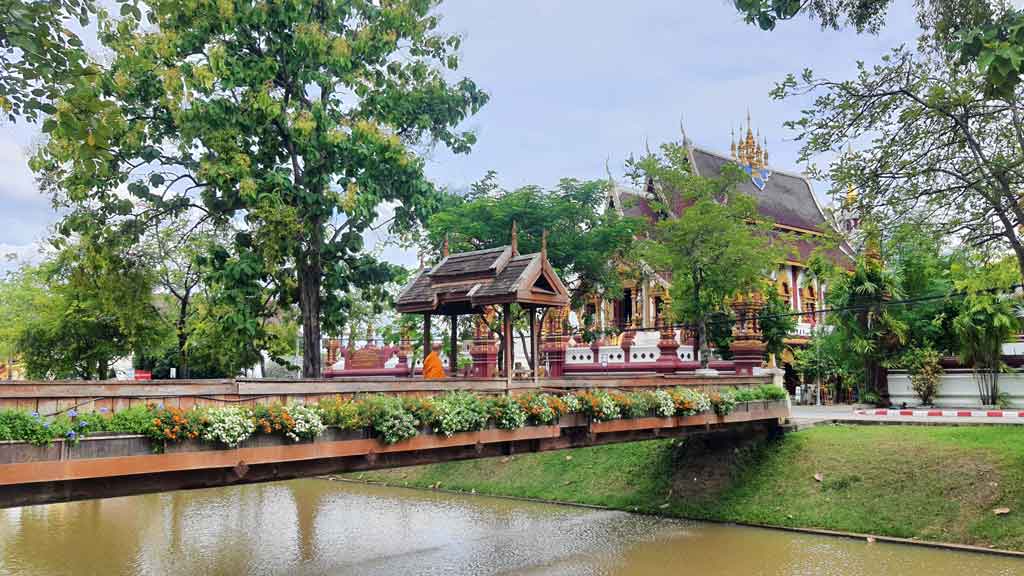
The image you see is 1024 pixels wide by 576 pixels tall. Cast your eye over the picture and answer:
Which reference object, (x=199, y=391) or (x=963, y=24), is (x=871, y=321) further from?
(x=199, y=391)

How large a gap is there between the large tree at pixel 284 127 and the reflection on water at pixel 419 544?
13.5 ft

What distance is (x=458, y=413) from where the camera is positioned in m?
11.0

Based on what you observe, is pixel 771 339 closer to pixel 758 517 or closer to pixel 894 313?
pixel 894 313

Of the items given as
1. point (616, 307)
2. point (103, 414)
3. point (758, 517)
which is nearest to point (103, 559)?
point (103, 414)

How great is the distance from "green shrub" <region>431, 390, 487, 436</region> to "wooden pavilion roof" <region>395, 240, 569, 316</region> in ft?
6.46

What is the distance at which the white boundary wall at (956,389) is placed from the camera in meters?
21.5

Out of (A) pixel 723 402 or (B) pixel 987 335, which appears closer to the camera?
(A) pixel 723 402

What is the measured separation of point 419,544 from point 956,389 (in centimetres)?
1541

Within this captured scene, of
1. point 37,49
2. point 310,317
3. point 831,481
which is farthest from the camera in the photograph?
point 310,317

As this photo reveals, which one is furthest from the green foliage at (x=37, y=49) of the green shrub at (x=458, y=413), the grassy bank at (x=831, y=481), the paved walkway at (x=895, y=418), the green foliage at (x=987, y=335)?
the green foliage at (x=987, y=335)

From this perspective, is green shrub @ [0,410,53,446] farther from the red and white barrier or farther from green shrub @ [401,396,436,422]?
the red and white barrier

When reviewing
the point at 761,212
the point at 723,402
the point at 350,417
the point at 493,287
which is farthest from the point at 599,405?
the point at 761,212

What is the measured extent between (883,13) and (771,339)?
21375mm

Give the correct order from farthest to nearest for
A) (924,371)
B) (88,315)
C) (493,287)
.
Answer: (924,371)
(88,315)
(493,287)
